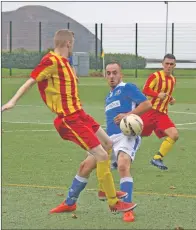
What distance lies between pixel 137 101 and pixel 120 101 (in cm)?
26

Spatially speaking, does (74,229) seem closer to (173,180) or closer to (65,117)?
(65,117)

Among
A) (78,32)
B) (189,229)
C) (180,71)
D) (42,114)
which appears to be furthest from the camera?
(78,32)

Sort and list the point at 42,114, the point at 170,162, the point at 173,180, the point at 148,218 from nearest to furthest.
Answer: the point at 148,218 < the point at 173,180 < the point at 170,162 < the point at 42,114

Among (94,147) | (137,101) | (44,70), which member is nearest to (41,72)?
(44,70)

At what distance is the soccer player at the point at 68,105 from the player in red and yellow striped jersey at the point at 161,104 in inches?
164

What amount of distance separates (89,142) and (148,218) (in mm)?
989

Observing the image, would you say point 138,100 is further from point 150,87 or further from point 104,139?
point 150,87

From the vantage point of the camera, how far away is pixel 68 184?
408 inches

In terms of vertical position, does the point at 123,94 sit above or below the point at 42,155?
above

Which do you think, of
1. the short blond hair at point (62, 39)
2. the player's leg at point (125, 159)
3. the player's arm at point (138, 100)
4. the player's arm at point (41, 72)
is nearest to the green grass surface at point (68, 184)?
the player's leg at point (125, 159)

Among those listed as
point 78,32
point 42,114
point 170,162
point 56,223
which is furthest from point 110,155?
point 78,32

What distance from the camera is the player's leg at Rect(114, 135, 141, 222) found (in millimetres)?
8586

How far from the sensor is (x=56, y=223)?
800cm

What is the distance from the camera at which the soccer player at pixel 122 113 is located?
341 inches
